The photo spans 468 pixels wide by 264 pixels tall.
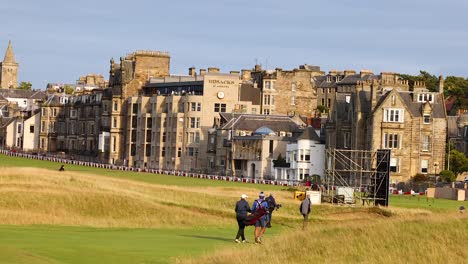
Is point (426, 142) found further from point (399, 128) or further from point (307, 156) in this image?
point (307, 156)

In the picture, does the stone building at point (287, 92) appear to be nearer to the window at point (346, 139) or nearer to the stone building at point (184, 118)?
the stone building at point (184, 118)

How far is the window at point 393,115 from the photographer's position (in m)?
134

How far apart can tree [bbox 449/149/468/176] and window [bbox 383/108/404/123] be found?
35.5 ft

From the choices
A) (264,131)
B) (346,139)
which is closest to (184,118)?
(264,131)

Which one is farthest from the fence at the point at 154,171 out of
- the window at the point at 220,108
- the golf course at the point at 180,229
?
the golf course at the point at 180,229

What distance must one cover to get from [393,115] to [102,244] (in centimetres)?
8596

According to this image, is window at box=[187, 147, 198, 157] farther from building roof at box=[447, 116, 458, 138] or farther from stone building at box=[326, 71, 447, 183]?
stone building at box=[326, 71, 447, 183]

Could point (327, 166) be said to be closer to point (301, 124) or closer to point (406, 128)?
point (406, 128)

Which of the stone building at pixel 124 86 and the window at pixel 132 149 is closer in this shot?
the window at pixel 132 149

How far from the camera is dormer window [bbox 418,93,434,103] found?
138 meters

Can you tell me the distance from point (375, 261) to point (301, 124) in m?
119

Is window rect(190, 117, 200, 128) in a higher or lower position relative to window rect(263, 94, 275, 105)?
lower

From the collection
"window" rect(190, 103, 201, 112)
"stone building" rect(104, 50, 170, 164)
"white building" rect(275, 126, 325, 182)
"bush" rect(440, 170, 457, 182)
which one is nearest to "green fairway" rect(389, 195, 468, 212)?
"bush" rect(440, 170, 457, 182)

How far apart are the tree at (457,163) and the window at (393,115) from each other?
1083cm
